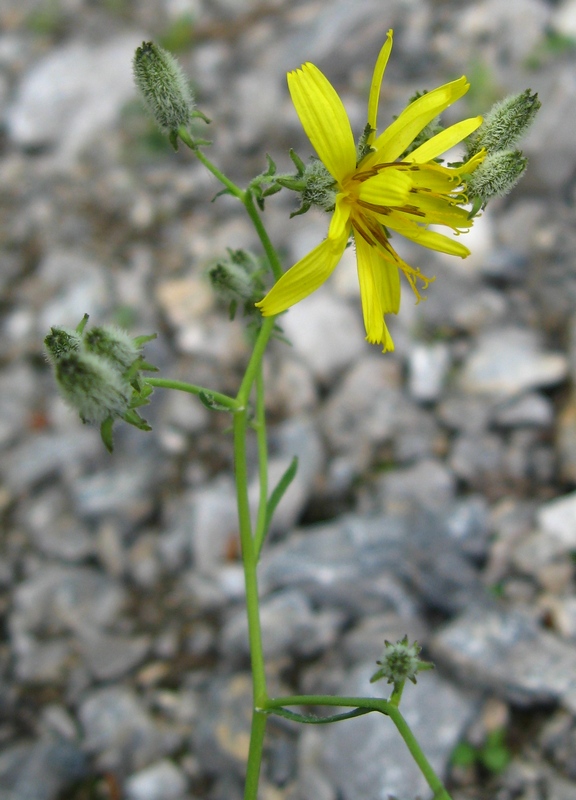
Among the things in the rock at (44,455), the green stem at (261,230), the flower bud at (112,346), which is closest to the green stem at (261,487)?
the green stem at (261,230)

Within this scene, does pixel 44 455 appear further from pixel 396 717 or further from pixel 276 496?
pixel 396 717

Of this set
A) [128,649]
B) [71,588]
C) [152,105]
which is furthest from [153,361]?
[152,105]

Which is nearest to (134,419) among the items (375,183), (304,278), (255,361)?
(255,361)

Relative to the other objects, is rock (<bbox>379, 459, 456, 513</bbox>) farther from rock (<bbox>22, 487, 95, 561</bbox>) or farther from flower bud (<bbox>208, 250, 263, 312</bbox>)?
flower bud (<bbox>208, 250, 263, 312</bbox>)

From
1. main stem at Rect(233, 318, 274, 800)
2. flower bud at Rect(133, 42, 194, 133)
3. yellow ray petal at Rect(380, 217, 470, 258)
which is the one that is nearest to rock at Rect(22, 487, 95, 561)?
main stem at Rect(233, 318, 274, 800)

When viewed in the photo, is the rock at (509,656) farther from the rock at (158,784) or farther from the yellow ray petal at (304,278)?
the yellow ray petal at (304,278)

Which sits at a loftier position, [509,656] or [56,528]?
[56,528]
